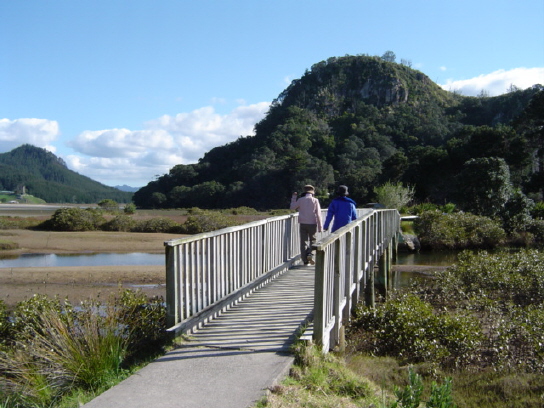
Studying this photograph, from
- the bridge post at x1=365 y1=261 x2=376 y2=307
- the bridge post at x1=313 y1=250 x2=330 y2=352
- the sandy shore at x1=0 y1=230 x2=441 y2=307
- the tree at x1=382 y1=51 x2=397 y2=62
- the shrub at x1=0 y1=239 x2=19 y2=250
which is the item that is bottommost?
the sandy shore at x1=0 y1=230 x2=441 y2=307

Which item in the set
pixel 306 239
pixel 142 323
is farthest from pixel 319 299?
pixel 306 239

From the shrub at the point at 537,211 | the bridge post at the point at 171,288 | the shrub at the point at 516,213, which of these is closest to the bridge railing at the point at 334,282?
the bridge post at the point at 171,288

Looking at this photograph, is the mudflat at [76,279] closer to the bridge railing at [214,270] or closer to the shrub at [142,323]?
the shrub at [142,323]

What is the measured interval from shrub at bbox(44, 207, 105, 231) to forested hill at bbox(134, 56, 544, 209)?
23335 mm

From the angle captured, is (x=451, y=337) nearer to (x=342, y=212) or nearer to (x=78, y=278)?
(x=342, y=212)

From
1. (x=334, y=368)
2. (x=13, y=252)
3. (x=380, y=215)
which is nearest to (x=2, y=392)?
(x=334, y=368)

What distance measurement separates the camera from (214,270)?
6977 mm

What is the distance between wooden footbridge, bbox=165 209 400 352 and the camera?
231 inches

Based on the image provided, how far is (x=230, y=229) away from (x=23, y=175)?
199060mm

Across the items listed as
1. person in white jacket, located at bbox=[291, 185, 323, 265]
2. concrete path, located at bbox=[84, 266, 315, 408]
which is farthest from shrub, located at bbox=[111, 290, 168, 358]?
person in white jacket, located at bbox=[291, 185, 323, 265]

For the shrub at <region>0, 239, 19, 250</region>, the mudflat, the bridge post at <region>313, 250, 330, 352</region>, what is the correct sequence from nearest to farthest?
the bridge post at <region>313, 250, 330, 352</region>, the mudflat, the shrub at <region>0, 239, 19, 250</region>

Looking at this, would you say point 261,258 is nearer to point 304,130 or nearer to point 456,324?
point 456,324

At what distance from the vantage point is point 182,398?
445 centimetres

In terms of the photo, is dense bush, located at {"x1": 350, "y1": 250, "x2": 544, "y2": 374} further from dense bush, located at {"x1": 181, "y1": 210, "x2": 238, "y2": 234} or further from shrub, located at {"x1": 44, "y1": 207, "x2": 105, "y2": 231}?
shrub, located at {"x1": 44, "y1": 207, "x2": 105, "y2": 231}
